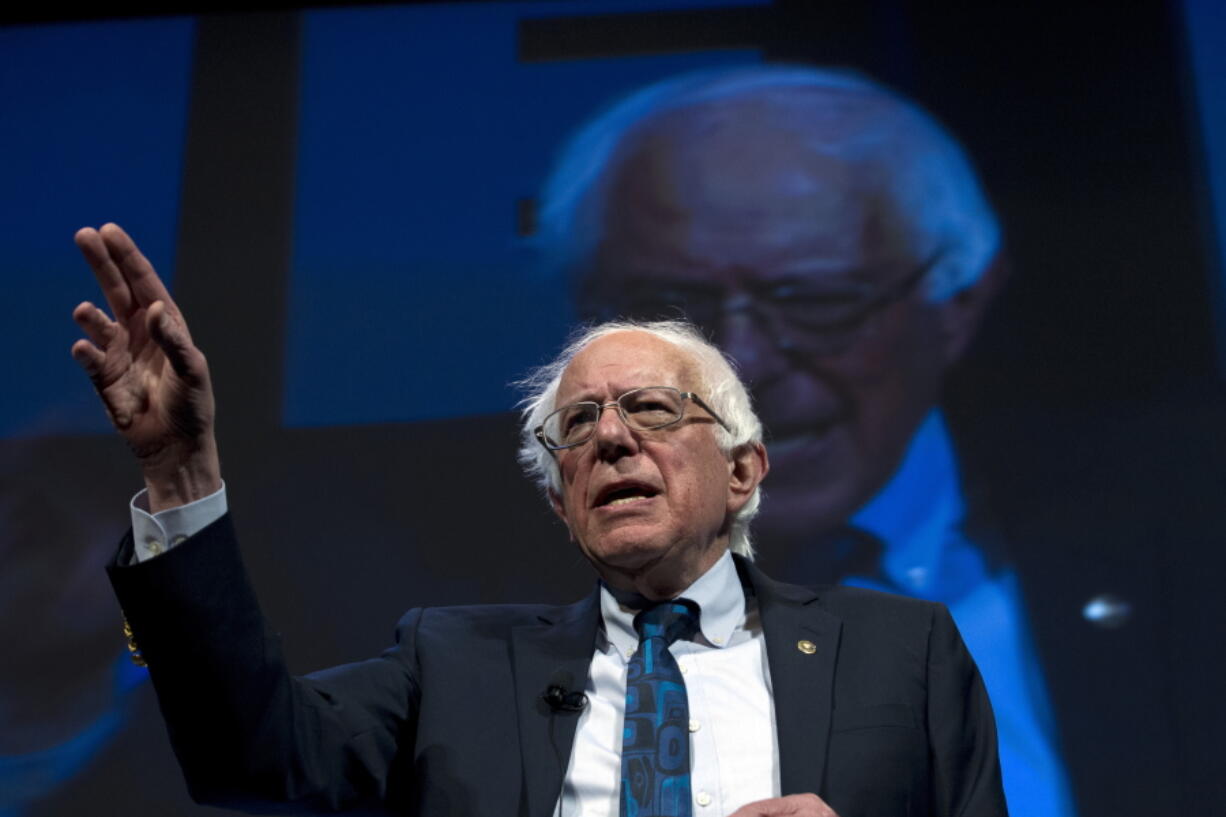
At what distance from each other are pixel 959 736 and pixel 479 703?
0.77m

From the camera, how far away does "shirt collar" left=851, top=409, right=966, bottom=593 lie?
2.73 meters

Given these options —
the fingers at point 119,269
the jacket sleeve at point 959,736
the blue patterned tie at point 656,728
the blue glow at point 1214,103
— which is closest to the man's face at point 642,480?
the blue patterned tie at point 656,728

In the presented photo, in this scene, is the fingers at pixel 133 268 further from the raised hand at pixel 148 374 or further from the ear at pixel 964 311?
the ear at pixel 964 311

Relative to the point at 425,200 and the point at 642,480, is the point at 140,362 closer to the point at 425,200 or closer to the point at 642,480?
the point at 642,480

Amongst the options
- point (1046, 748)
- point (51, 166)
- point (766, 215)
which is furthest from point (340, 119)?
point (1046, 748)

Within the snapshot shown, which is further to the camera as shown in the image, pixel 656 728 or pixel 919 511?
pixel 919 511

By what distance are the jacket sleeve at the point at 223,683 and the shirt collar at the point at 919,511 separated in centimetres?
142

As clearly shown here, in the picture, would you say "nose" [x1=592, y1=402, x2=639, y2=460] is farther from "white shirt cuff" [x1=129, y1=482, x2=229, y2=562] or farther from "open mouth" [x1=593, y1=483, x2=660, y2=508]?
"white shirt cuff" [x1=129, y1=482, x2=229, y2=562]

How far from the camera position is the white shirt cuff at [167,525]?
4.99 feet

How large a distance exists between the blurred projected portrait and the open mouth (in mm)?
696

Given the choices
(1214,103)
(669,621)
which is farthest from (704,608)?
(1214,103)

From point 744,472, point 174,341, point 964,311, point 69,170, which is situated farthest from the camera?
point 69,170

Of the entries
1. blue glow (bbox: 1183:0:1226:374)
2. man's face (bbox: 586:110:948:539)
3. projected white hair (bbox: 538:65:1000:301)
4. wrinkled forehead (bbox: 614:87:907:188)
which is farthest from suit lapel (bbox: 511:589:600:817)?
blue glow (bbox: 1183:0:1226:374)

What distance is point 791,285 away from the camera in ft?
9.77
